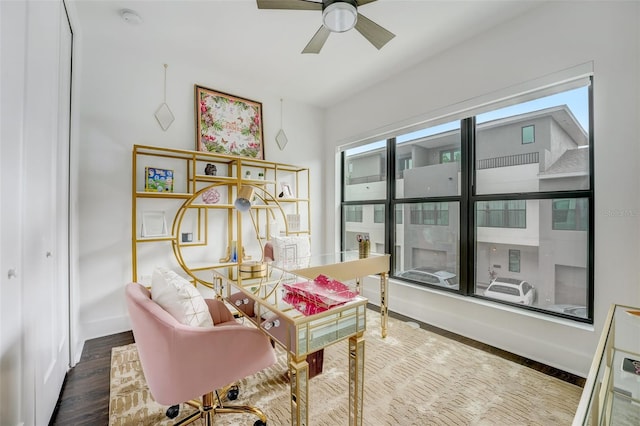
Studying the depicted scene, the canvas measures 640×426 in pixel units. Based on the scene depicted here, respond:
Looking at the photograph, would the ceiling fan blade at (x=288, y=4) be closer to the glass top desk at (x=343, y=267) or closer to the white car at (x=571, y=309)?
the glass top desk at (x=343, y=267)

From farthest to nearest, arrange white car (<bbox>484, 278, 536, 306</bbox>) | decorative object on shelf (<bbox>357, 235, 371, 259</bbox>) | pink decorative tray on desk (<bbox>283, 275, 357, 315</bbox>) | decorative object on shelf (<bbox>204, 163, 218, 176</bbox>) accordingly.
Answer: decorative object on shelf (<bbox>204, 163, 218, 176</bbox>), decorative object on shelf (<bbox>357, 235, 371, 259</bbox>), white car (<bbox>484, 278, 536, 306</bbox>), pink decorative tray on desk (<bbox>283, 275, 357, 315</bbox>)

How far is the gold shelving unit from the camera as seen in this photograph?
279cm

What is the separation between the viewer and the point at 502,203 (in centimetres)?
257

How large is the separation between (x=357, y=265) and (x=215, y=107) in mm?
2480

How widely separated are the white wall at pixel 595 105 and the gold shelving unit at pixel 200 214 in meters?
1.97

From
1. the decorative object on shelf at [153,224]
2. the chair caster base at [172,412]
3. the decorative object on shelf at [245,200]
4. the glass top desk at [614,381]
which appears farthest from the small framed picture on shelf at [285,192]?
the glass top desk at [614,381]

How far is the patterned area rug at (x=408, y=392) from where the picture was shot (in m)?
1.60

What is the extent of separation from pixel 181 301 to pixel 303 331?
63 cm

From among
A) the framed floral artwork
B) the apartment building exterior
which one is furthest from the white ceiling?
the apartment building exterior

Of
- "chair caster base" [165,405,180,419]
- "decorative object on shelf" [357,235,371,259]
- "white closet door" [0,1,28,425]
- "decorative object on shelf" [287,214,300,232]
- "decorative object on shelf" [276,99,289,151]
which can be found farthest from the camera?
"decorative object on shelf" [276,99,289,151]

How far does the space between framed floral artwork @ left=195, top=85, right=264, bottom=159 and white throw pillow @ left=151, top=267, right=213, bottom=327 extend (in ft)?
7.03

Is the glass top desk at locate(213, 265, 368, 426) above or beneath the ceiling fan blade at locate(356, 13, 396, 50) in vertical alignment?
beneath

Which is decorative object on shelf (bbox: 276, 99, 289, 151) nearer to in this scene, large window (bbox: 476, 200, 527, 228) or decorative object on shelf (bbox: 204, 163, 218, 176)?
decorative object on shelf (bbox: 204, 163, 218, 176)

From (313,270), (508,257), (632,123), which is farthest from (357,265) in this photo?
(632,123)
